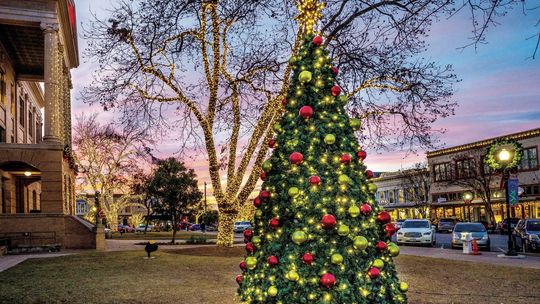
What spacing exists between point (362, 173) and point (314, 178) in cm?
75

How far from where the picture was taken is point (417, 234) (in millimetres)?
30906

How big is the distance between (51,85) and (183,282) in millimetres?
20294

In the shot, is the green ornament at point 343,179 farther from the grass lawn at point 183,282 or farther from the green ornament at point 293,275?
the grass lawn at point 183,282

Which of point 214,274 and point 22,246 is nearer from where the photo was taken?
point 214,274

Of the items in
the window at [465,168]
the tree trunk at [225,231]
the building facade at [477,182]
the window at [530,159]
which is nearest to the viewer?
the tree trunk at [225,231]

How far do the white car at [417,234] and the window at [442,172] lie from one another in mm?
39551

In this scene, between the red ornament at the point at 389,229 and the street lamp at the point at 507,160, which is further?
the street lamp at the point at 507,160

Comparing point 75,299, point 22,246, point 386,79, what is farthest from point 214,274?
point 22,246

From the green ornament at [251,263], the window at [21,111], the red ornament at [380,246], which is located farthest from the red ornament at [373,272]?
the window at [21,111]

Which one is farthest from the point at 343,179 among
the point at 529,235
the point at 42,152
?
the point at 42,152

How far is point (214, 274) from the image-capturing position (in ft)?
48.3

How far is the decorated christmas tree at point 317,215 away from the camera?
239 inches

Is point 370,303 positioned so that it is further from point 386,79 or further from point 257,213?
point 386,79

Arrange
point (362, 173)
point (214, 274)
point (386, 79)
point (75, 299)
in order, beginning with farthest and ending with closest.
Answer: point (386, 79), point (214, 274), point (75, 299), point (362, 173)
